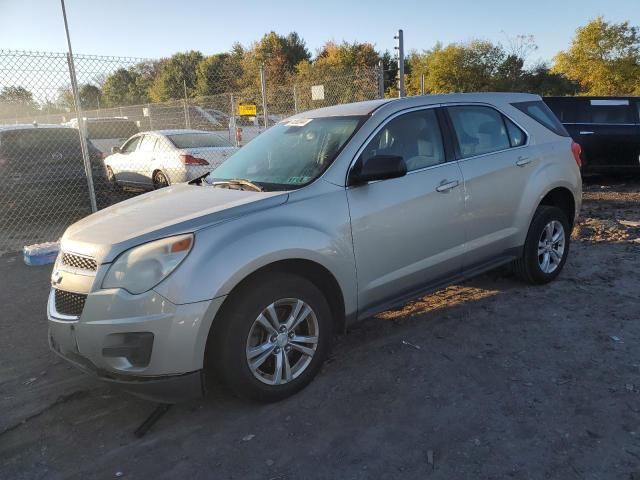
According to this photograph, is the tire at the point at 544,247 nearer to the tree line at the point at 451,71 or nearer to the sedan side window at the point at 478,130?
the sedan side window at the point at 478,130

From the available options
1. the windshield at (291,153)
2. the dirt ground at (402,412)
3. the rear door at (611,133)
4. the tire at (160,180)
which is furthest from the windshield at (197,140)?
the rear door at (611,133)

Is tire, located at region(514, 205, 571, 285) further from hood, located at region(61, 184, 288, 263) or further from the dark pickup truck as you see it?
the dark pickup truck

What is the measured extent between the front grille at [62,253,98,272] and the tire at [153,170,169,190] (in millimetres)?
6882

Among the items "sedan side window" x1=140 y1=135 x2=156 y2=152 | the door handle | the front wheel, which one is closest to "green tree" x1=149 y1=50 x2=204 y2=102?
the front wheel

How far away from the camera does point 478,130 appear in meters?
4.27

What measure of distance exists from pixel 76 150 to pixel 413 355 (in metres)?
7.40

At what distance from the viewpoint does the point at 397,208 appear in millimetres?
3531

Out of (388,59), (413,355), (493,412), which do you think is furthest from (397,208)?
(388,59)

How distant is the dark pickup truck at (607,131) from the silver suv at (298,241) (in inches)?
260

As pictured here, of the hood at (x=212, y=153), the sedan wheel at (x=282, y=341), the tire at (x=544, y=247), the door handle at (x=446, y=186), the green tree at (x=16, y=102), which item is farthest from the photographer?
the hood at (x=212, y=153)

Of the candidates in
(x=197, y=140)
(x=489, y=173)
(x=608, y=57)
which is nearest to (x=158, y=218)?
(x=489, y=173)

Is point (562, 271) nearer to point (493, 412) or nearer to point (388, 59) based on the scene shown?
point (493, 412)

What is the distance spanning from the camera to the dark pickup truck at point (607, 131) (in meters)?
10.3

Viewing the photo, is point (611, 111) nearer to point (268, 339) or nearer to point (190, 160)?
point (190, 160)
